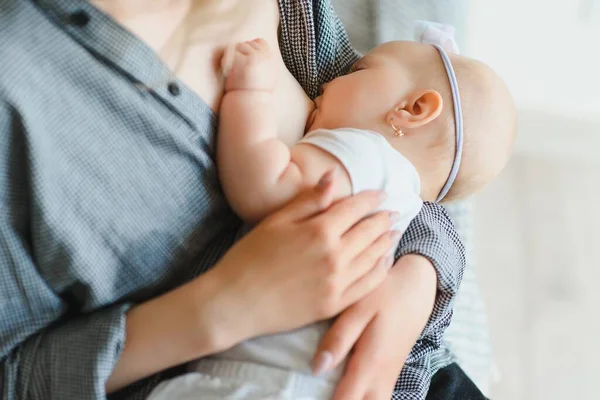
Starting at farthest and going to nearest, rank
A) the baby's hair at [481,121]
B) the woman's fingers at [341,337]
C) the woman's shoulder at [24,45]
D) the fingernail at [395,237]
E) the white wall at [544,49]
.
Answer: the white wall at [544,49], the baby's hair at [481,121], the fingernail at [395,237], the woman's fingers at [341,337], the woman's shoulder at [24,45]

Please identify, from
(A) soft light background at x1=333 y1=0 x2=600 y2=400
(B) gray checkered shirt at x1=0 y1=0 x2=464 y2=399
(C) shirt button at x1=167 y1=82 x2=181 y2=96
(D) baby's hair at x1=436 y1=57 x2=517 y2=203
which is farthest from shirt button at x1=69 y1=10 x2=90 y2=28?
(A) soft light background at x1=333 y1=0 x2=600 y2=400

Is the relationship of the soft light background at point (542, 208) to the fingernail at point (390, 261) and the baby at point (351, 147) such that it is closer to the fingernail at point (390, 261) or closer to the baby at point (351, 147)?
the baby at point (351, 147)

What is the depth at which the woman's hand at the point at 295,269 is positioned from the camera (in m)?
0.72

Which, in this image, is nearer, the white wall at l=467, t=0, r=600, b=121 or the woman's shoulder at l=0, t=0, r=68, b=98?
the woman's shoulder at l=0, t=0, r=68, b=98

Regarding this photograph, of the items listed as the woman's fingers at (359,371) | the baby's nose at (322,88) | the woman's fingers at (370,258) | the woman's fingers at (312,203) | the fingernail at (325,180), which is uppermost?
the fingernail at (325,180)

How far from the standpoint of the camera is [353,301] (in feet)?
2.54

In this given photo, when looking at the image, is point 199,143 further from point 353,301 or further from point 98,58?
point 353,301

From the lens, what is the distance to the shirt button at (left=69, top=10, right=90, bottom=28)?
0.68 metres

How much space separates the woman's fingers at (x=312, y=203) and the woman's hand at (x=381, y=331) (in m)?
0.13

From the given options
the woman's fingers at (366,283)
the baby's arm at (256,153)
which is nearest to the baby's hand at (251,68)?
the baby's arm at (256,153)

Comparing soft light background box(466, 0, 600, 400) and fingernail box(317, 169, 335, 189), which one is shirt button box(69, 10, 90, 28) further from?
soft light background box(466, 0, 600, 400)

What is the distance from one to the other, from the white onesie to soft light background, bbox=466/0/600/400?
2.78 ft

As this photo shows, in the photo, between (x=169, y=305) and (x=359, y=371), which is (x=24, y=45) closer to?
(x=169, y=305)

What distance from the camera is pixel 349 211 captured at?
76cm
